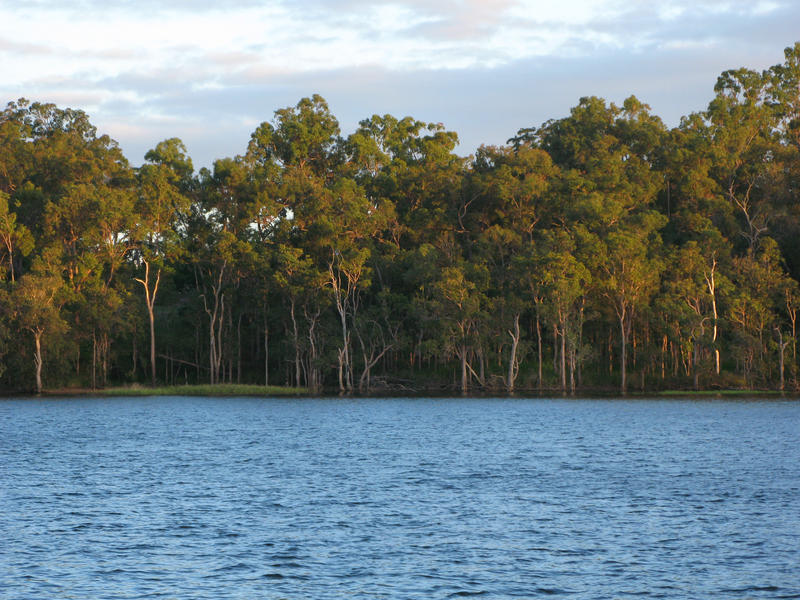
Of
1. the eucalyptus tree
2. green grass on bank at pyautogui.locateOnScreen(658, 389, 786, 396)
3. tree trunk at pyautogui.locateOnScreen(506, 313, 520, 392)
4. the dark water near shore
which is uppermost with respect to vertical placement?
the eucalyptus tree

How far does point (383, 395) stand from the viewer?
97312mm

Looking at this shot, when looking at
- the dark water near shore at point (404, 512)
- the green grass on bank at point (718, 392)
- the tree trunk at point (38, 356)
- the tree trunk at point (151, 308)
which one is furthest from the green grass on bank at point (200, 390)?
the dark water near shore at point (404, 512)

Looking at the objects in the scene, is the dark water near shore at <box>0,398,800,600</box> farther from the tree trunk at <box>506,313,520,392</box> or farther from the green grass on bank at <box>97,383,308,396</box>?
the green grass on bank at <box>97,383,308,396</box>

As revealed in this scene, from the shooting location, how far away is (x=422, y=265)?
95.7 m

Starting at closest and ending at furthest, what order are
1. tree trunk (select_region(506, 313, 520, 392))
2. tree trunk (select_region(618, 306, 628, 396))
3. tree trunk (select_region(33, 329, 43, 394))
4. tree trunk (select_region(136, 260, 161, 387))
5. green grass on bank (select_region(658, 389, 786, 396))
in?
green grass on bank (select_region(658, 389, 786, 396)) → tree trunk (select_region(618, 306, 628, 396)) → tree trunk (select_region(33, 329, 43, 394)) → tree trunk (select_region(506, 313, 520, 392)) → tree trunk (select_region(136, 260, 161, 387))

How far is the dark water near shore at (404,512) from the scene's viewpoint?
21.2 metres

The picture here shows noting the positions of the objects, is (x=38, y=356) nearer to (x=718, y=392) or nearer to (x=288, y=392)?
(x=288, y=392)

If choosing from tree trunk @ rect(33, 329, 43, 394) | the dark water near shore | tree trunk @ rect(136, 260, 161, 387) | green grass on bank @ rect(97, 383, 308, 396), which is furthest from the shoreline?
the dark water near shore

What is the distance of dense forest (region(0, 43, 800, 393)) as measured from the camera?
300 feet

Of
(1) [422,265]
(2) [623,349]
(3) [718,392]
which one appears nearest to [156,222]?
(1) [422,265]

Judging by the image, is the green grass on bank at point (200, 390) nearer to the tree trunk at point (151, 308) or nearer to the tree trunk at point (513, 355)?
the tree trunk at point (151, 308)

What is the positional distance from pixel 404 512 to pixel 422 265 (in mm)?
67028

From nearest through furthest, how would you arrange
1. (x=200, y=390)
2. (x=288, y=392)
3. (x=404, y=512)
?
(x=404, y=512) < (x=200, y=390) < (x=288, y=392)

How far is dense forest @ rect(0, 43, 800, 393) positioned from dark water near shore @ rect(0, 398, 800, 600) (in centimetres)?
3469
